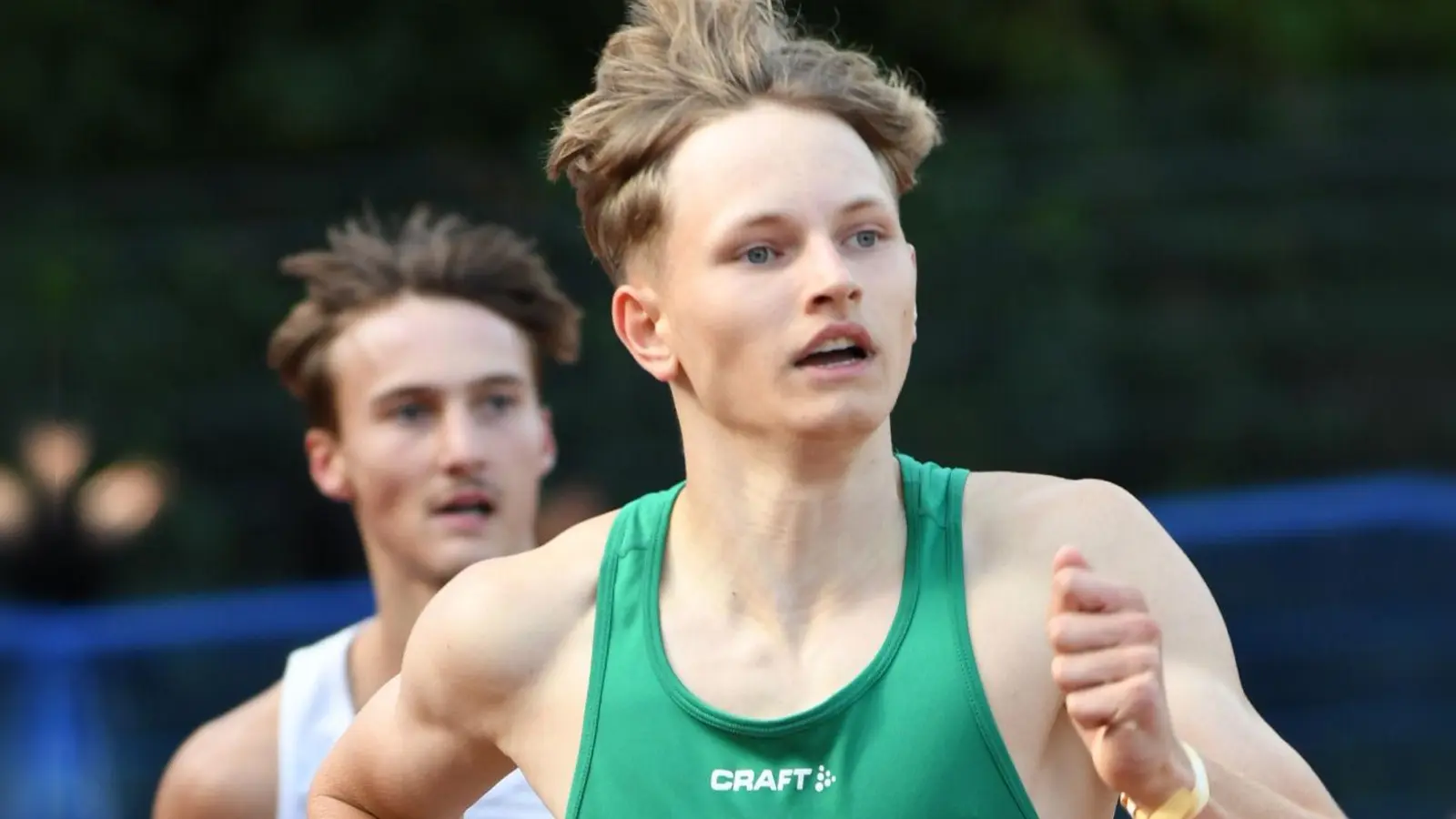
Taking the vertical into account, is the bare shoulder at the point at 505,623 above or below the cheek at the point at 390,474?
below

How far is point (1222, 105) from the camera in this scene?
923 centimetres

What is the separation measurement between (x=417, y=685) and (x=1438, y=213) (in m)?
6.03

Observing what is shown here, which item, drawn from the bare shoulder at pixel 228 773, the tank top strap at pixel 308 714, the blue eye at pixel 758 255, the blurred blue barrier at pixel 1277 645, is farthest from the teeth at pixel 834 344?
the blurred blue barrier at pixel 1277 645

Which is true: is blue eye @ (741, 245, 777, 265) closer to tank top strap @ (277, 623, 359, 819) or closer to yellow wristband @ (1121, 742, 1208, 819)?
yellow wristband @ (1121, 742, 1208, 819)

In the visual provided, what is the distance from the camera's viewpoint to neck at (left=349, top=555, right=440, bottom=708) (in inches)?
182

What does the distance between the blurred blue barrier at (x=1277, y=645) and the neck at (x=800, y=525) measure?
4.40 metres

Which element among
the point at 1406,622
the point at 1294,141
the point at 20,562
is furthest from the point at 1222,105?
the point at 20,562

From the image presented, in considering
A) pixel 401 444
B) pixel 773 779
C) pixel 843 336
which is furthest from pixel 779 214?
pixel 401 444

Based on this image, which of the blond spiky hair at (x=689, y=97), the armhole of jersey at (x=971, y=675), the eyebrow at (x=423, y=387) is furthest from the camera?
the eyebrow at (x=423, y=387)

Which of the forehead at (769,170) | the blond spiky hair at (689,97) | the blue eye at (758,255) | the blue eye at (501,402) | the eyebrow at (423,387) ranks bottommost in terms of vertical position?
the blue eye at (758,255)

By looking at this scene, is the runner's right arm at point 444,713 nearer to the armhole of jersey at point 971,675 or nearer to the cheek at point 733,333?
the cheek at point 733,333

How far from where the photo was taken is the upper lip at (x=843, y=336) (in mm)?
2787

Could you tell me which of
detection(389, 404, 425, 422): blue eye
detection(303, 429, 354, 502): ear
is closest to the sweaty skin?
detection(389, 404, 425, 422): blue eye

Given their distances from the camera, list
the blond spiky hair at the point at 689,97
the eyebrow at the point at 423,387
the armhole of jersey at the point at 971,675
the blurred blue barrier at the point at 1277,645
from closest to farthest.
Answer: the armhole of jersey at the point at 971,675
the blond spiky hair at the point at 689,97
the eyebrow at the point at 423,387
the blurred blue barrier at the point at 1277,645
